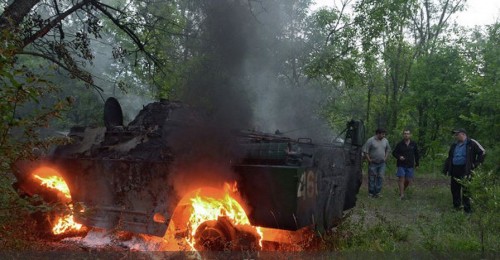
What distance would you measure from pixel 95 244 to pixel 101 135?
1.56 metres

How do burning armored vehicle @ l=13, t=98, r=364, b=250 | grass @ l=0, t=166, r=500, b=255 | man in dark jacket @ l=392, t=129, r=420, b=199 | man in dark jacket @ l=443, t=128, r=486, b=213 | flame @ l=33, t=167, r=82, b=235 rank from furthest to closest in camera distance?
man in dark jacket @ l=392, t=129, r=420, b=199, man in dark jacket @ l=443, t=128, r=486, b=213, flame @ l=33, t=167, r=82, b=235, burning armored vehicle @ l=13, t=98, r=364, b=250, grass @ l=0, t=166, r=500, b=255

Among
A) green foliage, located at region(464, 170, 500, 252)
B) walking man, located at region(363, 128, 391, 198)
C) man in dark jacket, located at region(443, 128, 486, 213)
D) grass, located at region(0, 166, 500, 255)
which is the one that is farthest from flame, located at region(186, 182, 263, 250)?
walking man, located at region(363, 128, 391, 198)

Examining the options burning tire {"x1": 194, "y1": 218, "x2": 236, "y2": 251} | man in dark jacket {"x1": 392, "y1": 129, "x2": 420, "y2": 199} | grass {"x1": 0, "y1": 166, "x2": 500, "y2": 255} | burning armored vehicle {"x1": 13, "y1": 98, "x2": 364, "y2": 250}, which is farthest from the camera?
man in dark jacket {"x1": 392, "y1": 129, "x2": 420, "y2": 199}

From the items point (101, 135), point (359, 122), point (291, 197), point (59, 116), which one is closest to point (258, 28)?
point (359, 122)

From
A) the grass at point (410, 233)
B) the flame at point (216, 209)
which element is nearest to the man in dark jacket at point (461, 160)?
the grass at point (410, 233)

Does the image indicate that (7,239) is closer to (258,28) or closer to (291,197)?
(291,197)

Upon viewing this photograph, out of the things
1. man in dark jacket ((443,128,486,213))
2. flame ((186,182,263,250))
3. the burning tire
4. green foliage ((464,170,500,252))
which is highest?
man in dark jacket ((443,128,486,213))

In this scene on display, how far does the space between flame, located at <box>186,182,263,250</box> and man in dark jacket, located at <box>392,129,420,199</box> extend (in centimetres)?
690

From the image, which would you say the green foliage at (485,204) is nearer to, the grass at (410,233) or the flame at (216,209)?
the grass at (410,233)

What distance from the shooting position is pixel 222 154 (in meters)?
5.32

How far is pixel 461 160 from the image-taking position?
30.4 ft

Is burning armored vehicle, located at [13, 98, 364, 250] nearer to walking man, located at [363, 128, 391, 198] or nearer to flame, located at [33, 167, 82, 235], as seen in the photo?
flame, located at [33, 167, 82, 235]

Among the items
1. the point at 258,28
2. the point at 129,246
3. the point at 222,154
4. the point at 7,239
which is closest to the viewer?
the point at 7,239

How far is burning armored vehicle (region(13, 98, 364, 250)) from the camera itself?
4.88 m
